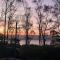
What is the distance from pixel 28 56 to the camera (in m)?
19.4

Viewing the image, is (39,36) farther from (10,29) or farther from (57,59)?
(57,59)

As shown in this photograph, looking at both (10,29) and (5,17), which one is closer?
(5,17)

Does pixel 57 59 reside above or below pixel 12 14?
below

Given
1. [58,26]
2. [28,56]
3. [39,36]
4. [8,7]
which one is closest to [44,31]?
[39,36]

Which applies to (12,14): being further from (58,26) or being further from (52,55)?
(52,55)

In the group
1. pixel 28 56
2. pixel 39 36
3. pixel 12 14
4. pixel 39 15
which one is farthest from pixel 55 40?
pixel 28 56

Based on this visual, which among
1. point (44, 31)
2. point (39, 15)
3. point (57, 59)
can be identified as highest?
point (39, 15)

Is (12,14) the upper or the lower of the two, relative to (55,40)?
upper

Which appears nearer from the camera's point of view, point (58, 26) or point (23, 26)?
point (58, 26)

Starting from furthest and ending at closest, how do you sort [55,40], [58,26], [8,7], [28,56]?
[55,40] → [8,7] → [58,26] → [28,56]

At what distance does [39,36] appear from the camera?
32438 mm

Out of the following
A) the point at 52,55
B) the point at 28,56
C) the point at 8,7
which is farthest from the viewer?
the point at 8,7

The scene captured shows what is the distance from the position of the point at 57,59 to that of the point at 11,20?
1558 cm

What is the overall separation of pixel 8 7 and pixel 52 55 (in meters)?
14.4
